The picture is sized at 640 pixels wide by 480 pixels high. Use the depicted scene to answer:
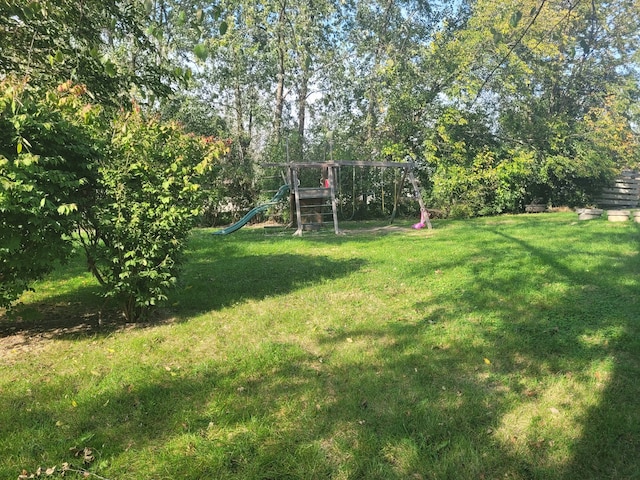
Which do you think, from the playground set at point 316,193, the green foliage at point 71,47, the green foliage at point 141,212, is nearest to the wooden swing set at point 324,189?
the playground set at point 316,193

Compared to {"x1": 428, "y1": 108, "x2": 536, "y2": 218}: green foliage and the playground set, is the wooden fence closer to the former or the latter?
{"x1": 428, "y1": 108, "x2": 536, "y2": 218}: green foliage

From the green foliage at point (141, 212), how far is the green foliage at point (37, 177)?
0.24 metres

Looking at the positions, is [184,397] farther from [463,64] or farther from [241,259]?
[463,64]

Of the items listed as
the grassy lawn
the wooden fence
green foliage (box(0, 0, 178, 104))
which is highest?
green foliage (box(0, 0, 178, 104))

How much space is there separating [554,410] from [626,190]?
67.6 feet

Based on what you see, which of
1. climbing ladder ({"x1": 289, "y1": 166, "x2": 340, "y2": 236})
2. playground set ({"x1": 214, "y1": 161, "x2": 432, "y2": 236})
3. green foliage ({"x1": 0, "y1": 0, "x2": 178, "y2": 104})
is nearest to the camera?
green foliage ({"x1": 0, "y1": 0, "x2": 178, "y2": 104})

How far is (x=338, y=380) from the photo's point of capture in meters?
3.30

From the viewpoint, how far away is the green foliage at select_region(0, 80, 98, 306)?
10.8ft

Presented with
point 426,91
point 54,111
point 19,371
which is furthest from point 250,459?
point 426,91

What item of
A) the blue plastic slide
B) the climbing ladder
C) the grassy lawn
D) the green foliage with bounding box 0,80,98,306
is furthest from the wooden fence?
the green foliage with bounding box 0,80,98,306

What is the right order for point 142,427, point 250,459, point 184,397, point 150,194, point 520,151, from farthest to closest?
point 520,151 < point 150,194 < point 184,397 < point 142,427 < point 250,459

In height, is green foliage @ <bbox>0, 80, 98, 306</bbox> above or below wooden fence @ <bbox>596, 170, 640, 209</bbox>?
above

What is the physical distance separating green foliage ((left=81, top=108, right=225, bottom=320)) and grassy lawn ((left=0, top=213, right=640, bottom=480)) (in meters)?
0.57

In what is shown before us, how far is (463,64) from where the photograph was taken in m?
17.5
